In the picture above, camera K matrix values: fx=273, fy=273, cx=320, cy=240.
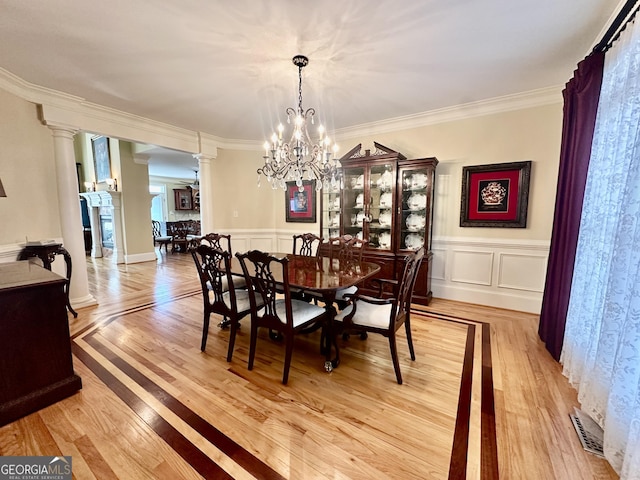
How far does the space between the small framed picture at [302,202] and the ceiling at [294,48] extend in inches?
65.5

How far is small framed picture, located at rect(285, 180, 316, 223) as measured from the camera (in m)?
4.86

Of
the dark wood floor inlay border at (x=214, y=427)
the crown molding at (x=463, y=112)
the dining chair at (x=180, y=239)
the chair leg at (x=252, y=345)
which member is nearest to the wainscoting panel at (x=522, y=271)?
the dark wood floor inlay border at (x=214, y=427)

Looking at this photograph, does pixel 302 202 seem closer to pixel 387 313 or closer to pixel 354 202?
pixel 354 202

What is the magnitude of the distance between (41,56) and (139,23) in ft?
4.02

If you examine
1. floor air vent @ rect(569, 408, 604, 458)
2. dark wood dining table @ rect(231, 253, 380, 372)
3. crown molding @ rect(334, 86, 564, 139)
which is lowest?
floor air vent @ rect(569, 408, 604, 458)

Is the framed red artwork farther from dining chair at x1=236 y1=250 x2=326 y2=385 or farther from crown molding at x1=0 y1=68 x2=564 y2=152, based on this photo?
dining chair at x1=236 y1=250 x2=326 y2=385

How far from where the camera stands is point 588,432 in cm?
155

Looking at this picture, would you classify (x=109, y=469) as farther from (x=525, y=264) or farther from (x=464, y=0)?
(x=525, y=264)

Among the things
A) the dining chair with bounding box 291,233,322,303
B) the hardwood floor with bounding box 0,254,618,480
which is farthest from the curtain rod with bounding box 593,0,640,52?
the dining chair with bounding box 291,233,322,303

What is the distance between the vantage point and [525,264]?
10.8ft

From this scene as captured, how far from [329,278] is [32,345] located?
1994 mm

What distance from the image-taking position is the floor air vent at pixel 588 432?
1448 millimetres

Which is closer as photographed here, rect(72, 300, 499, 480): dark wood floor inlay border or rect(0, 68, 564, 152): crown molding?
rect(72, 300, 499, 480): dark wood floor inlay border

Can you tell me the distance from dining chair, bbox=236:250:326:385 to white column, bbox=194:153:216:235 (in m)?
3.05
